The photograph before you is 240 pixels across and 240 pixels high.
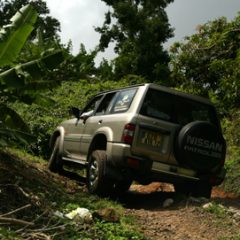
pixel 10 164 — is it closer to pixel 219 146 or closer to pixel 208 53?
pixel 219 146

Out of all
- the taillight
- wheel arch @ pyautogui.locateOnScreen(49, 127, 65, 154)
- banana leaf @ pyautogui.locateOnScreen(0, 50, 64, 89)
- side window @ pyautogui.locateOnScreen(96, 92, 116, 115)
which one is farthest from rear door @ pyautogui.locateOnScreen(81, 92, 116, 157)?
banana leaf @ pyautogui.locateOnScreen(0, 50, 64, 89)

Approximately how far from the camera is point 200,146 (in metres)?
8.25

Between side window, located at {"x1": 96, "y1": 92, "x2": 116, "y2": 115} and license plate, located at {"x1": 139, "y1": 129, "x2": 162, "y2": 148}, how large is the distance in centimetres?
150

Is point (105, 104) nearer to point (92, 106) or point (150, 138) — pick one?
point (92, 106)

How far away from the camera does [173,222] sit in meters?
7.41

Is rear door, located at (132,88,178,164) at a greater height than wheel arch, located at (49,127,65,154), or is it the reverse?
rear door, located at (132,88,178,164)

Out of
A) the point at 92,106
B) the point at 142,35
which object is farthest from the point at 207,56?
the point at 142,35

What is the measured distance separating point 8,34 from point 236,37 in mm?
8066

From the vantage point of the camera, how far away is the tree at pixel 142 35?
109ft

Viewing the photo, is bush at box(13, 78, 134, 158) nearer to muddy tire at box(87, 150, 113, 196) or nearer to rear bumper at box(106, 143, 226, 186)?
muddy tire at box(87, 150, 113, 196)

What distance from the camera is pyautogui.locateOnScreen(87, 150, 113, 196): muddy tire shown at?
8.43 metres

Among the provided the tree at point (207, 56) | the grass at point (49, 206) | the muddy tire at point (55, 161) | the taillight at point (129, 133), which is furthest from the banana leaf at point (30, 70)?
the tree at point (207, 56)

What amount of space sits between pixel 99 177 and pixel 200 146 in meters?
1.56

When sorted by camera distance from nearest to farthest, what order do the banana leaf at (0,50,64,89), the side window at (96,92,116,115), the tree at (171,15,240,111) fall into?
1. the banana leaf at (0,50,64,89)
2. the side window at (96,92,116,115)
3. the tree at (171,15,240,111)
